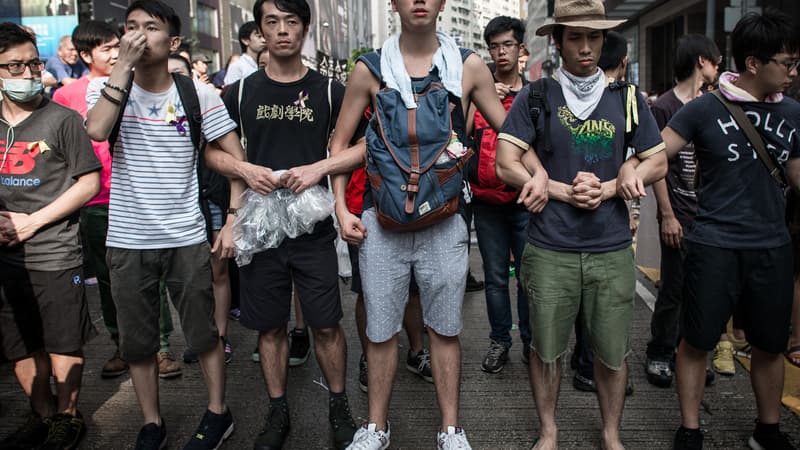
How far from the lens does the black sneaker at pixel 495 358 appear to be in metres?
4.68

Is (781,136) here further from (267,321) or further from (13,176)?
(13,176)

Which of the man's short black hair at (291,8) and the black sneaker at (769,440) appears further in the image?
the man's short black hair at (291,8)

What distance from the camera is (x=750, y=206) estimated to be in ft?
10.9

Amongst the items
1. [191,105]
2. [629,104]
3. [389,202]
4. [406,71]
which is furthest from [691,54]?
[191,105]

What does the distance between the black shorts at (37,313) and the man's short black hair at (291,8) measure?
1.73m

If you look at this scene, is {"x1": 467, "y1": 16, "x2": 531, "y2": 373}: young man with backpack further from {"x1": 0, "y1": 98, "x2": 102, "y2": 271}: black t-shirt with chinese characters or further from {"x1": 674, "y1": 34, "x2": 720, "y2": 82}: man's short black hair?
{"x1": 0, "y1": 98, "x2": 102, "y2": 271}: black t-shirt with chinese characters

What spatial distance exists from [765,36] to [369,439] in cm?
274

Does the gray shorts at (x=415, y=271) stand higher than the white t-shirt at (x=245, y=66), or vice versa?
the white t-shirt at (x=245, y=66)

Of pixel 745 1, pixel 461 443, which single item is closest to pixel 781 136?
pixel 461 443

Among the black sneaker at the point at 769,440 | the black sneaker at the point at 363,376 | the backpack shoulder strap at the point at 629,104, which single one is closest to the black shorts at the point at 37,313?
the black sneaker at the point at 363,376

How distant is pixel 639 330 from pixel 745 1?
23.9 ft

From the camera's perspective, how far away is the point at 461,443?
3.40 meters

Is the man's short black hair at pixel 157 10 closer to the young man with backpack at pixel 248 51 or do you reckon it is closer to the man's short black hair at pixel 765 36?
the man's short black hair at pixel 765 36

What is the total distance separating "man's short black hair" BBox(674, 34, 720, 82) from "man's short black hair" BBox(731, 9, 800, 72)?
126cm
